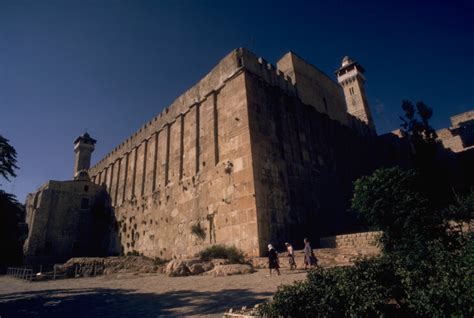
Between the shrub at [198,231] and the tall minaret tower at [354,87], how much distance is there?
32368 mm

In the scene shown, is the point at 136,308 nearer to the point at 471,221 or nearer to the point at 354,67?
the point at 471,221

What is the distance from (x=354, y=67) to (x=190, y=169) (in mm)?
37208

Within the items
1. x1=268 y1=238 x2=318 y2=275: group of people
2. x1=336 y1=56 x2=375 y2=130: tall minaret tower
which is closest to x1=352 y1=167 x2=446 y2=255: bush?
x1=268 y1=238 x2=318 y2=275: group of people

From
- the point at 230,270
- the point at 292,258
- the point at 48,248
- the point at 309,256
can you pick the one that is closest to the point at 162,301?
the point at 230,270

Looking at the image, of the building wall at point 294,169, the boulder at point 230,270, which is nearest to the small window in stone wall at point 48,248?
the boulder at point 230,270

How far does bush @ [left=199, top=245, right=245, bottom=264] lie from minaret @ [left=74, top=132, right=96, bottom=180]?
3474cm

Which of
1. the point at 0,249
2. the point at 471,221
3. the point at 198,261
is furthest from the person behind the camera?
the point at 198,261

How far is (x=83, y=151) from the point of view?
42.6m

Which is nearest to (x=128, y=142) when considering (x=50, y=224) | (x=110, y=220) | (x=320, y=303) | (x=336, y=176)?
(x=110, y=220)

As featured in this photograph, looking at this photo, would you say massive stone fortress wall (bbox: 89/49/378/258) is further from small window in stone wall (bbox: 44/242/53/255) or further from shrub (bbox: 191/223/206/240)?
small window in stone wall (bbox: 44/242/53/255)

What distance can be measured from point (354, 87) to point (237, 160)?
35.1 meters

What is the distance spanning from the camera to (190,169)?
18.1m

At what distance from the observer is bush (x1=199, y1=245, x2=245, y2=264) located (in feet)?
40.7

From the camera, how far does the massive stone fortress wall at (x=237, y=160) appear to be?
14039 mm
